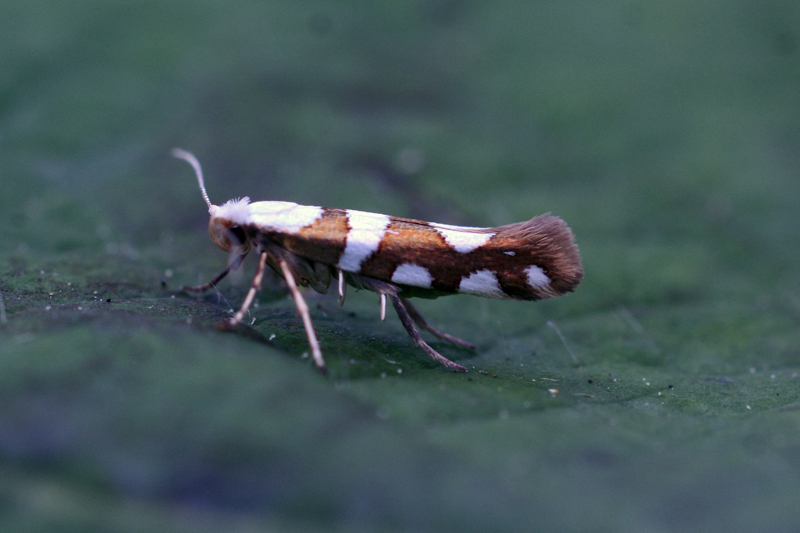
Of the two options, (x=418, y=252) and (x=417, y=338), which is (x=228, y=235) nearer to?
(x=418, y=252)

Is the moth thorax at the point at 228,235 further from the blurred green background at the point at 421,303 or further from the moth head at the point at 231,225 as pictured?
the blurred green background at the point at 421,303

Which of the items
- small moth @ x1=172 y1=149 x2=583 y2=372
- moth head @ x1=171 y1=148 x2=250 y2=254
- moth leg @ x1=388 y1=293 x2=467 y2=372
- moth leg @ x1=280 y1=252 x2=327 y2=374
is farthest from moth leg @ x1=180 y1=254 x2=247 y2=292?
moth leg @ x1=388 y1=293 x2=467 y2=372

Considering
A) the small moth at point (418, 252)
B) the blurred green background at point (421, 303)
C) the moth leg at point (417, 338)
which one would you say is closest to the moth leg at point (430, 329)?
the blurred green background at point (421, 303)

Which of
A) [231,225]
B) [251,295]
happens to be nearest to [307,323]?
[251,295]

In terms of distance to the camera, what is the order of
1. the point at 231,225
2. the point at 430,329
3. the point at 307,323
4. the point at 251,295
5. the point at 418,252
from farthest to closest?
the point at 430,329 → the point at 231,225 → the point at 418,252 → the point at 251,295 → the point at 307,323

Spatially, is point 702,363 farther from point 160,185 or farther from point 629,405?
point 160,185

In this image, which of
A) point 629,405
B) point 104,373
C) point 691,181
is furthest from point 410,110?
point 104,373
